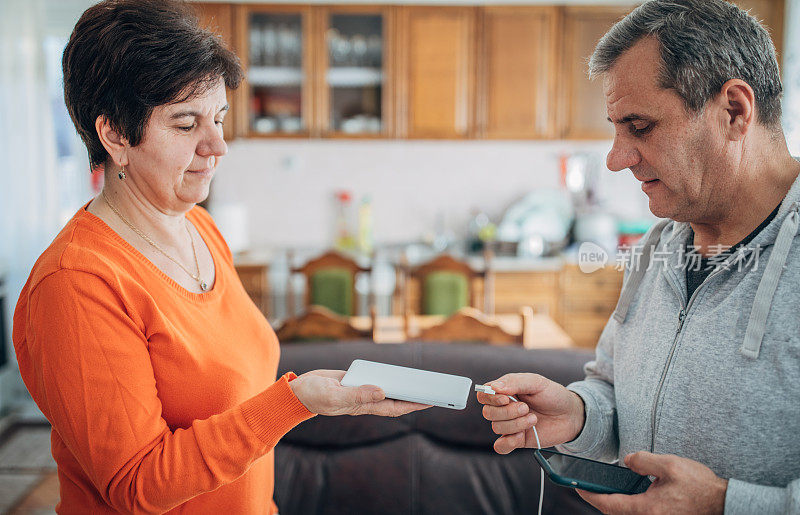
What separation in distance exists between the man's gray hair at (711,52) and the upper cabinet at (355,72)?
3.38 m

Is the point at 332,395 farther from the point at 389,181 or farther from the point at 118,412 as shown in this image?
the point at 389,181

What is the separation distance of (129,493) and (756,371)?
933mm

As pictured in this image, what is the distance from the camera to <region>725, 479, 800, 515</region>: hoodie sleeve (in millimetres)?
853

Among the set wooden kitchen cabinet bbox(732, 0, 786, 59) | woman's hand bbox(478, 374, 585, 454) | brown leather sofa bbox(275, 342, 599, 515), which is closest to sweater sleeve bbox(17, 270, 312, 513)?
woman's hand bbox(478, 374, 585, 454)

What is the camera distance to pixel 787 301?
2.99 ft

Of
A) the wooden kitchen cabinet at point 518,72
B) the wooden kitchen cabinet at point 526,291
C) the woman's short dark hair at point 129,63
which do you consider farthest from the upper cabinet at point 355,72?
the woman's short dark hair at point 129,63

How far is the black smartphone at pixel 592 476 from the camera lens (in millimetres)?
984

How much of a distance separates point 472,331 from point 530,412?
1.06 metres

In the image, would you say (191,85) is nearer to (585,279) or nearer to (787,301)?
(787,301)

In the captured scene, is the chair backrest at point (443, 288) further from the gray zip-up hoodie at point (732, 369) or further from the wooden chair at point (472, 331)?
the gray zip-up hoodie at point (732, 369)

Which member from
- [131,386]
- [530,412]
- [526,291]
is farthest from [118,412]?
[526,291]

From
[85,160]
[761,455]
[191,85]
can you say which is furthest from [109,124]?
[85,160]

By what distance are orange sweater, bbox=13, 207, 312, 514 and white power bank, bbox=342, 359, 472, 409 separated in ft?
0.37

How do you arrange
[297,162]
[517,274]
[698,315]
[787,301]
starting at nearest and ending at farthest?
[787,301] → [698,315] → [517,274] → [297,162]
